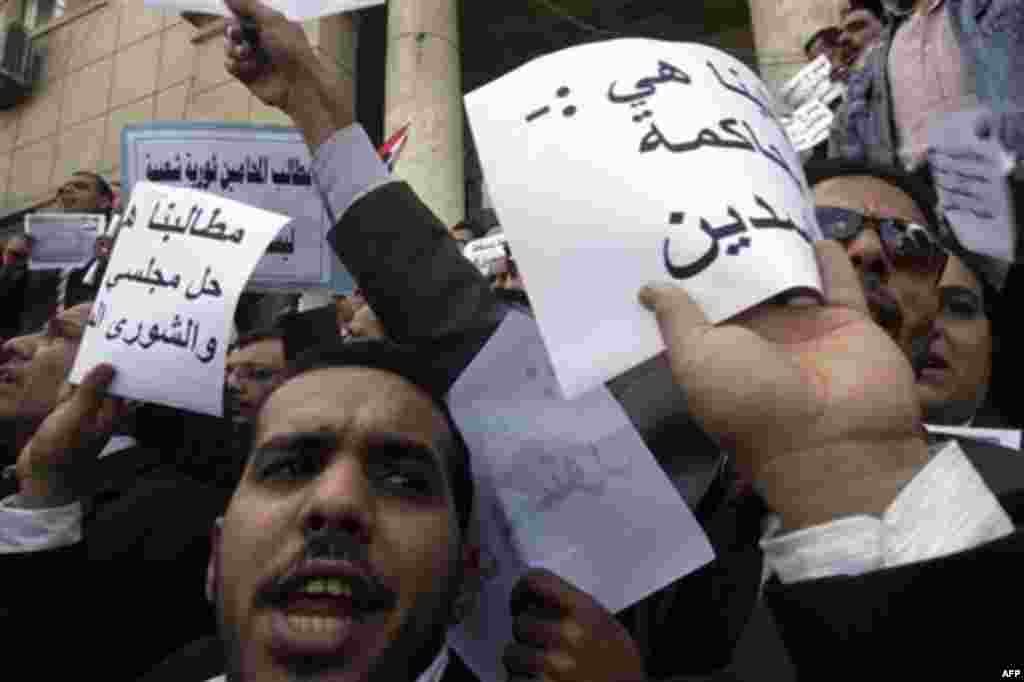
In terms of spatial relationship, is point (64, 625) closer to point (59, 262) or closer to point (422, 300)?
point (422, 300)

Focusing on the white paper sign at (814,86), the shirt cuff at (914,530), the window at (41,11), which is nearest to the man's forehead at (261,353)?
the shirt cuff at (914,530)

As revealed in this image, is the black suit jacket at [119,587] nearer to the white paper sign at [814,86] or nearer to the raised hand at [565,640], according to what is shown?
the raised hand at [565,640]

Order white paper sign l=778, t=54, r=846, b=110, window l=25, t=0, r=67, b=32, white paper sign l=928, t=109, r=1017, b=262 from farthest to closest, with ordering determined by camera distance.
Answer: window l=25, t=0, r=67, b=32
white paper sign l=778, t=54, r=846, b=110
white paper sign l=928, t=109, r=1017, b=262

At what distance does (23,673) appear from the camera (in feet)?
6.73

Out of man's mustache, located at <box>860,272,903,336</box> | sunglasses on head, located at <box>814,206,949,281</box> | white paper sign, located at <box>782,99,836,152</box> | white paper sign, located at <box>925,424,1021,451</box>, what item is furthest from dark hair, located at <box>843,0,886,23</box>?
white paper sign, located at <box>925,424,1021,451</box>

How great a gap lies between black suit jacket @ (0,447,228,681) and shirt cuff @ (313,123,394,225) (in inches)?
35.6

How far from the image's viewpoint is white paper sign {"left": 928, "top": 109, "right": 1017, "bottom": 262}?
4.68ft

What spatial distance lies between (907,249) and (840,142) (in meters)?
1.67

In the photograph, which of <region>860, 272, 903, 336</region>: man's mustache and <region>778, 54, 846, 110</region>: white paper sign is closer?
<region>860, 272, 903, 336</region>: man's mustache

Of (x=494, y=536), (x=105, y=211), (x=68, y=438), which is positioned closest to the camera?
(x=494, y=536)

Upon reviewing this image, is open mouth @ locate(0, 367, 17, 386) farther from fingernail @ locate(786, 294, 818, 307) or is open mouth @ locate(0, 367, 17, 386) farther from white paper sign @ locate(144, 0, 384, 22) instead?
fingernail @ locate(786, 294, 818, 307)

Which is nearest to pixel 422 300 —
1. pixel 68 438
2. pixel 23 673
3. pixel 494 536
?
pixel 494 536

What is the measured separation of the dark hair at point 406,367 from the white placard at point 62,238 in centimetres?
287

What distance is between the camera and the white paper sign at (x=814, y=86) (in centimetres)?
409
